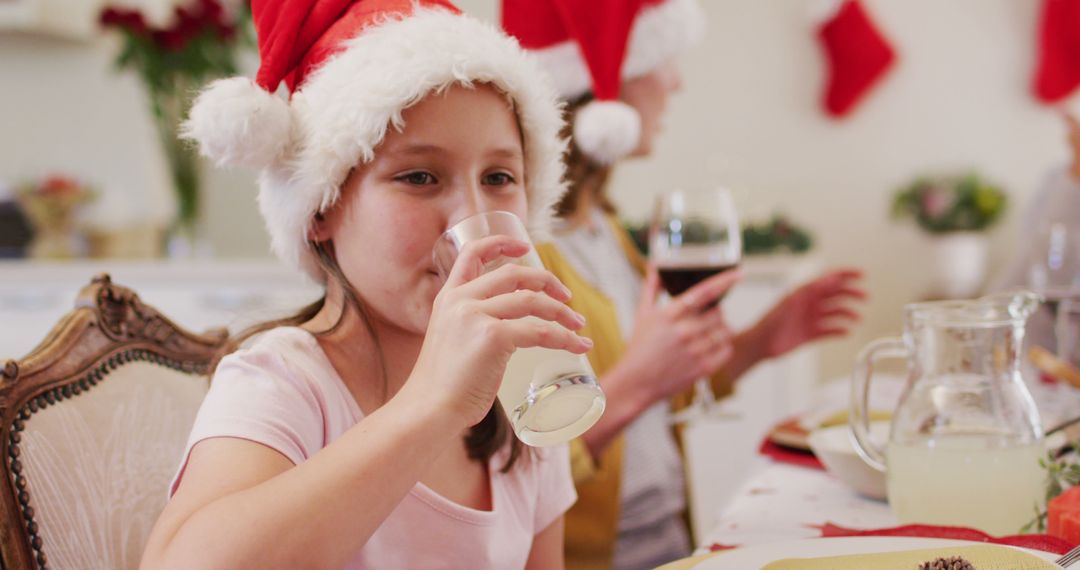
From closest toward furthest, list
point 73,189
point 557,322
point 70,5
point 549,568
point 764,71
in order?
point 557,322, point 549,568, point 73,189, point 70,5, point 764,71

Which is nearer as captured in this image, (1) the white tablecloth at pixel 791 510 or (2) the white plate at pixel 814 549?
(2) the white plate at pixel 814 549

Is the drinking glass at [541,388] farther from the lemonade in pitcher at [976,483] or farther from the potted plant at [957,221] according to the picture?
the potted plant at [957,221]

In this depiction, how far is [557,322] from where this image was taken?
23.9 inches

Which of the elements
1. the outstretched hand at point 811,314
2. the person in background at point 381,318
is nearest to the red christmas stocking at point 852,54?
the outstretched hand at point 811,314

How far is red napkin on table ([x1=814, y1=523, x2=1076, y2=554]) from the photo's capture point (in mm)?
615

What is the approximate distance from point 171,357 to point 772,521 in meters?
0.63

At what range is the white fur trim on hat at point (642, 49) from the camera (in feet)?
5.08

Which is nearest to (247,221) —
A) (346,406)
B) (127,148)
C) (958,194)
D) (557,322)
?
(127,148)

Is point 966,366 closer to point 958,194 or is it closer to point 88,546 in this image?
point 88,546

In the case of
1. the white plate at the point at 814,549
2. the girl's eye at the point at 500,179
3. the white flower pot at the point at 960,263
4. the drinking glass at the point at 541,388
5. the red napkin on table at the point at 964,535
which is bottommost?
the red napkin on table at the point at 964,535

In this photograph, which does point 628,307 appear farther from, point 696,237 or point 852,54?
point 852,54

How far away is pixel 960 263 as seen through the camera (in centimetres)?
332

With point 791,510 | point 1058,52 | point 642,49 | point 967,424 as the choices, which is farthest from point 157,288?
point 1058,52

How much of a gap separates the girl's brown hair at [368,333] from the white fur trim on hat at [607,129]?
60cm
